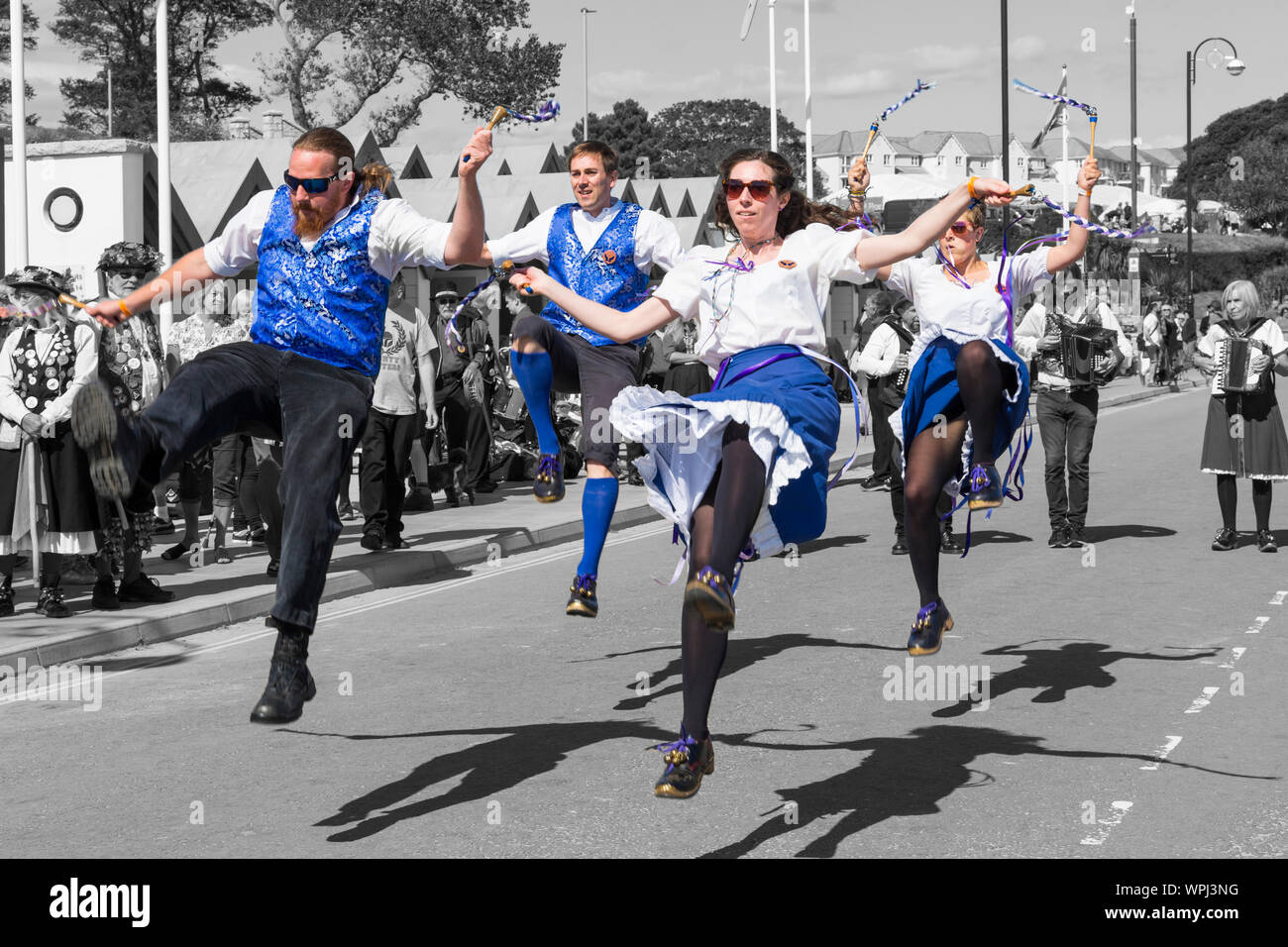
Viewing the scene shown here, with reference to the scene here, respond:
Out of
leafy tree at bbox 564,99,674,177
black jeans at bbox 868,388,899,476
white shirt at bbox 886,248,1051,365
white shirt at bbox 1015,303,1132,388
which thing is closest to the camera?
white shirt at bbox 886,248,1051,365

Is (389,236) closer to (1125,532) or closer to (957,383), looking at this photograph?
(957,383)

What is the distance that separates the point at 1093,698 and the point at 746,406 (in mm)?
2764

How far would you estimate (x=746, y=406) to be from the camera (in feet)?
16.3

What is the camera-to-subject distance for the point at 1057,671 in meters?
7.50

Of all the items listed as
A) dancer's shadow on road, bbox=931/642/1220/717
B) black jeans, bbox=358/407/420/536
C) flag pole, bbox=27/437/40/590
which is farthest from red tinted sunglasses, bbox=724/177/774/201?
black jeans, bbox=358/407/420/536

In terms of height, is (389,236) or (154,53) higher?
(154,53)

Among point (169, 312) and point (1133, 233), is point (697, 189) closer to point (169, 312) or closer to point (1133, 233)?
point (169, 312)

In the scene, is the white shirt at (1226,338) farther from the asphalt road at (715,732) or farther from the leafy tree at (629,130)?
the leafy tree at (629,130)

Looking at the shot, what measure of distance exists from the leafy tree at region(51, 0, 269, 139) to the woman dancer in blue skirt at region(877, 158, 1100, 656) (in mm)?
47088

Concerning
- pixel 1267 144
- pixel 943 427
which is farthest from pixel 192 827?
pixel 1267 144

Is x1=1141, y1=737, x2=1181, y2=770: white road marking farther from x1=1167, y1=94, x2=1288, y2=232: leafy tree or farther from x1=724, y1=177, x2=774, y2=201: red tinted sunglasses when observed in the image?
x1=1167, y1=94, x2=1288, y2=232: leafy tree

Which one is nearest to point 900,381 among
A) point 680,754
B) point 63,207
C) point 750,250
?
point 750,250

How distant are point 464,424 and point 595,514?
7.71 m

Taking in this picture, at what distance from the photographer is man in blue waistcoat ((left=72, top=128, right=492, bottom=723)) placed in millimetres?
5016
